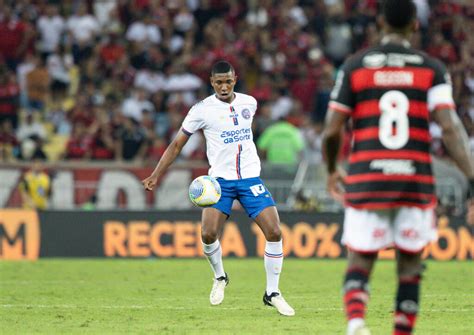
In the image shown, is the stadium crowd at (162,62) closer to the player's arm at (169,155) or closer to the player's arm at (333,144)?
the player's arm at (169,155)

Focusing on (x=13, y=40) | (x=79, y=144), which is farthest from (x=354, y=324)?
(x=13, y=40)

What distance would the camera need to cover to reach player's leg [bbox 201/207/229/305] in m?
12.3

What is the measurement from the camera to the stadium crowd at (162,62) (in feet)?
79.6

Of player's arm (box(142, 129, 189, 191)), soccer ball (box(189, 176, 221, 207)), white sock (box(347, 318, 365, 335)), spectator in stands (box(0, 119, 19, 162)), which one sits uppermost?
player's arm (box(142, 129, 189, 191))

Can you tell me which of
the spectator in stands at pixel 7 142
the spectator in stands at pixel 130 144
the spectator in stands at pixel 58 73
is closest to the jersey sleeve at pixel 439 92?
the spectator in stands at pixel 130 144


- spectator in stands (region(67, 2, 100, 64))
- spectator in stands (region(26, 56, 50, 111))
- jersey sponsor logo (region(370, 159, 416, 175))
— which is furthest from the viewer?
spectator in stands (region(67, 2, 100, 64))

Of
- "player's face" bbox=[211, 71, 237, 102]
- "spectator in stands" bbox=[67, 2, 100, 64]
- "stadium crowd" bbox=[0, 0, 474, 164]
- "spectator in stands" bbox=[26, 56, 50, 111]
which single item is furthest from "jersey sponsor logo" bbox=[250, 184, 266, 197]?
"spectator in stands" bbox=[67, 2, 100, 64]

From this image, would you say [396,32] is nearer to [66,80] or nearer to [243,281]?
[243,281]

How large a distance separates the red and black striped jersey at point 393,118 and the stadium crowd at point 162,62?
16.2m

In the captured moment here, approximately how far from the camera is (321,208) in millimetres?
22250

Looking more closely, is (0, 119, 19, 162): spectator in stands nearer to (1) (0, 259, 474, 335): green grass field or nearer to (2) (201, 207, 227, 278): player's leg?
(1) (0, 259, 474, 335): green grass field

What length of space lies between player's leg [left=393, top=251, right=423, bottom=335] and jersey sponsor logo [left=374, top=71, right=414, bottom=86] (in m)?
1.10

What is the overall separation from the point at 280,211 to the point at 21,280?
240 inches

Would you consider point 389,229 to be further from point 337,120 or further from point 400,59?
point 400,59
